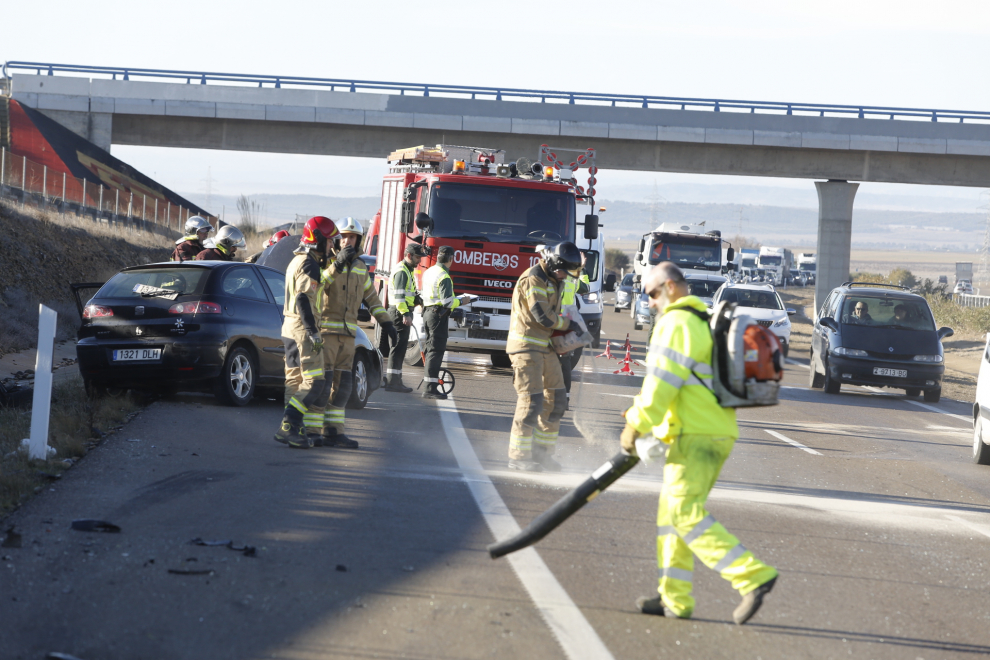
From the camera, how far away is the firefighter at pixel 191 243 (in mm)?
13008

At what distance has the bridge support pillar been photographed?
42719 mm

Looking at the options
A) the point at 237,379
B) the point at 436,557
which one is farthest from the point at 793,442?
the point at 436,557

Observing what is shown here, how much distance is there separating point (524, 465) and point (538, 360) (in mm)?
898

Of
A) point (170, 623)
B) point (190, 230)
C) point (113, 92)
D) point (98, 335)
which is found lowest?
point (170, 623)

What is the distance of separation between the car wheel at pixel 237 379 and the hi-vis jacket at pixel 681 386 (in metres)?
6.61

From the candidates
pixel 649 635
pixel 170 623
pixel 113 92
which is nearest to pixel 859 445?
pixel 649 635

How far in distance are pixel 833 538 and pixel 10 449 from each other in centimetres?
604

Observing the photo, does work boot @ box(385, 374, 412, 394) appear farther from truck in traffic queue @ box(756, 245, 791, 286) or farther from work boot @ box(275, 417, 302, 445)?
truck in traffic queue @ box(756, 245, 791, 286)

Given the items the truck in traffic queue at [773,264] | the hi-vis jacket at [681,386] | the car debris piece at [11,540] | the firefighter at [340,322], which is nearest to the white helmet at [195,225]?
the firefighter at [340,322]

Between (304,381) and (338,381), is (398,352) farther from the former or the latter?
(304,381)

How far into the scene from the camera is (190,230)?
528 inches

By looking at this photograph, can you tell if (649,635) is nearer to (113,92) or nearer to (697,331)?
(697,331)

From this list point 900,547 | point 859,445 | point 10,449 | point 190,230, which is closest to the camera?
point 900,547

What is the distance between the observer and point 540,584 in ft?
18.9
